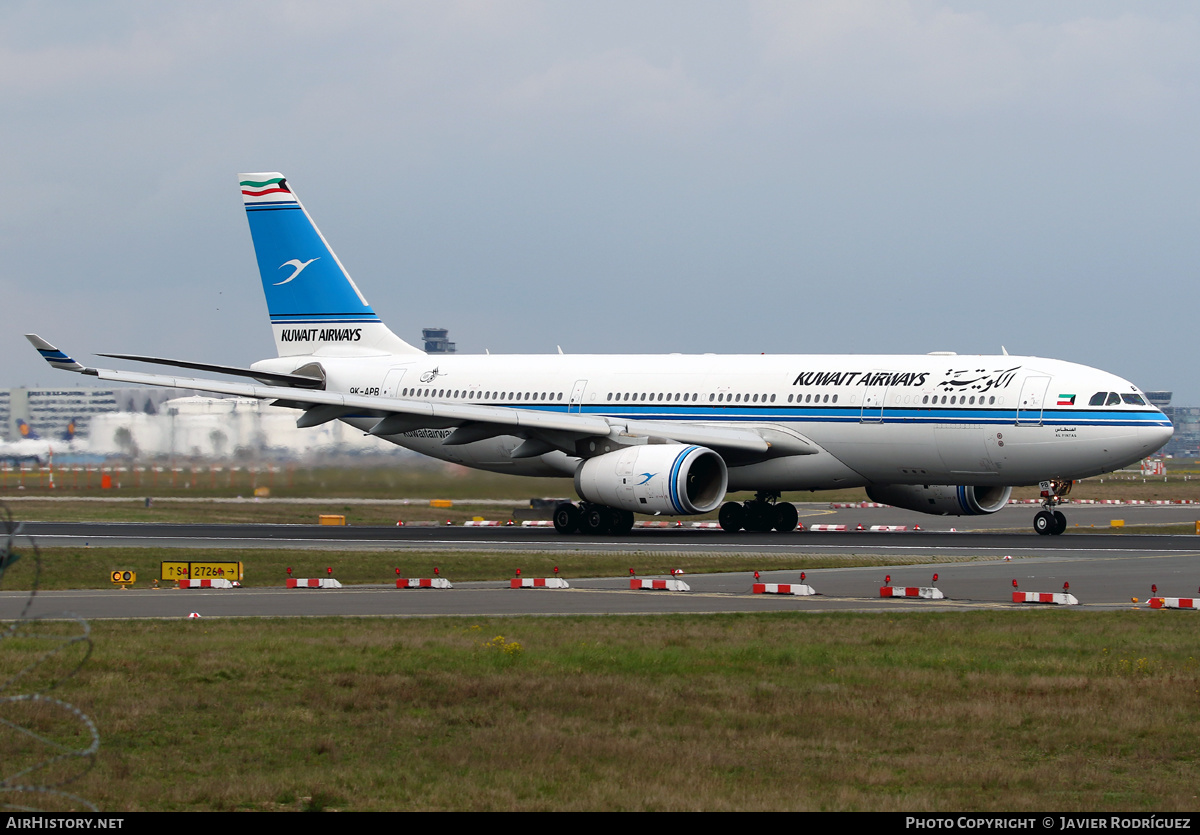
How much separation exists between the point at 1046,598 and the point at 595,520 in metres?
18.0

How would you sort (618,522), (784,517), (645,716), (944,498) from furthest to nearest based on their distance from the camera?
(944,498) < (784,517) < (618,522) < (645,716)

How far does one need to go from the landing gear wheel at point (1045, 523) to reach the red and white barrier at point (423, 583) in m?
18.6

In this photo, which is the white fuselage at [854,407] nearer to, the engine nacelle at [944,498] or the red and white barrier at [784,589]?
the engine nacelle at [944,498]

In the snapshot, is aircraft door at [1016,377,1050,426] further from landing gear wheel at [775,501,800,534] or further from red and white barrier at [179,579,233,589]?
red and white barrier at [179,579,233,589]

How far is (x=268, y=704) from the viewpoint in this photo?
44.3ft

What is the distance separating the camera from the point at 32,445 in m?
51.1

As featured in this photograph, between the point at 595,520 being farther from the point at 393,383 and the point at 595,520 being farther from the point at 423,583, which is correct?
the point at 423,583

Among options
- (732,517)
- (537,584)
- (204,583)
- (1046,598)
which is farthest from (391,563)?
(1046,598)

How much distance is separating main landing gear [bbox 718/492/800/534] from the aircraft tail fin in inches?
494

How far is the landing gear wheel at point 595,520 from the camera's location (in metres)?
38.7

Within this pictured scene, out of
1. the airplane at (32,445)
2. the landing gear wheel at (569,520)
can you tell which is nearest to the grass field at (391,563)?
the landing gear wheel at (569,520)

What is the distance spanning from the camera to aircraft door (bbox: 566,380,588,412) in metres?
41.4

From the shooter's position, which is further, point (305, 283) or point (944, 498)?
point (305, 283)

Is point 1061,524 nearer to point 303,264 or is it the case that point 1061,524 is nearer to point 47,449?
point 303,264
